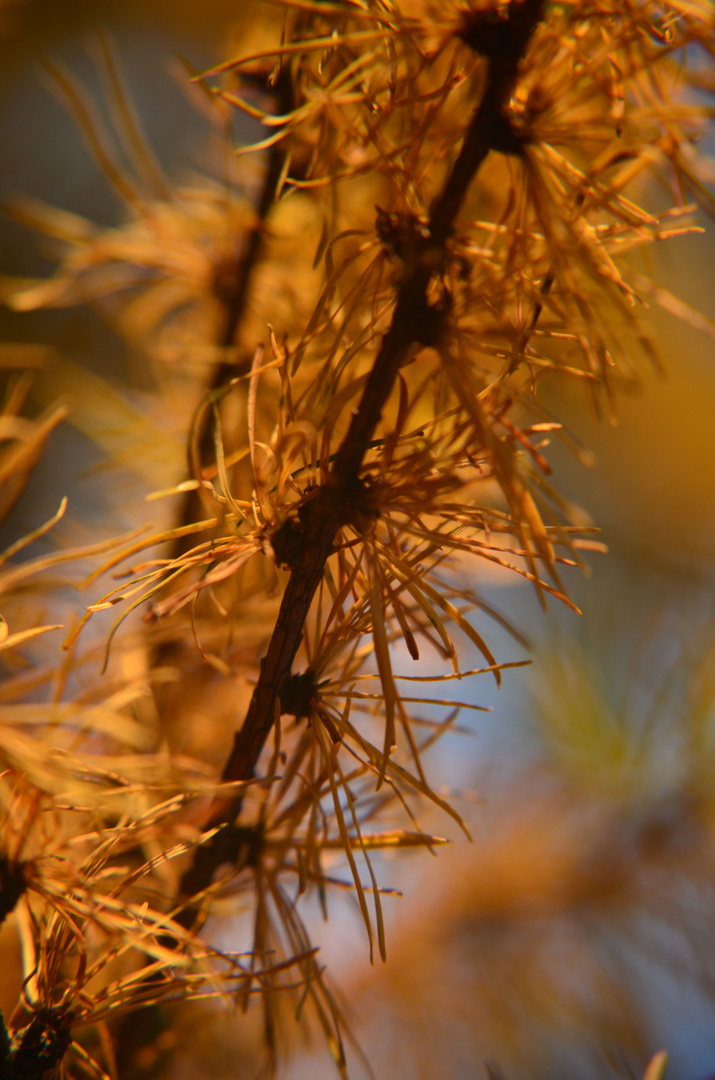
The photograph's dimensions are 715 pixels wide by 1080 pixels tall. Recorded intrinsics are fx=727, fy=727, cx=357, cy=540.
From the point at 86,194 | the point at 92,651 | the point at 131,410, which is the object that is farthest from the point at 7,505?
the point at 86,194

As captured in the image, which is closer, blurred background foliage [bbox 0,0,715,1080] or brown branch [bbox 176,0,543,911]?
brown branch [bbox 176,0,543,911]

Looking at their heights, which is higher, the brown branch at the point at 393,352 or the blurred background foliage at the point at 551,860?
the brown branch at the point at 393,352

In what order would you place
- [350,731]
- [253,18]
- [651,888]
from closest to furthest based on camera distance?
[350,731], [253,18], [651,888]

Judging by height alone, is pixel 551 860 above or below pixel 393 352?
below

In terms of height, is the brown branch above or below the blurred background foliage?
above

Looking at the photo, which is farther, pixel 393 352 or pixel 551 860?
pixel 551 860

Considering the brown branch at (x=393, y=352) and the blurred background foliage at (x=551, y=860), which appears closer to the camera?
the brown branch at (x=393, y=352)

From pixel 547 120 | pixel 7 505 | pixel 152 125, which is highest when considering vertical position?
pixel 152 125

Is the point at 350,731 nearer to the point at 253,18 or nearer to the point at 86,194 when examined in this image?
the point at 253,18
